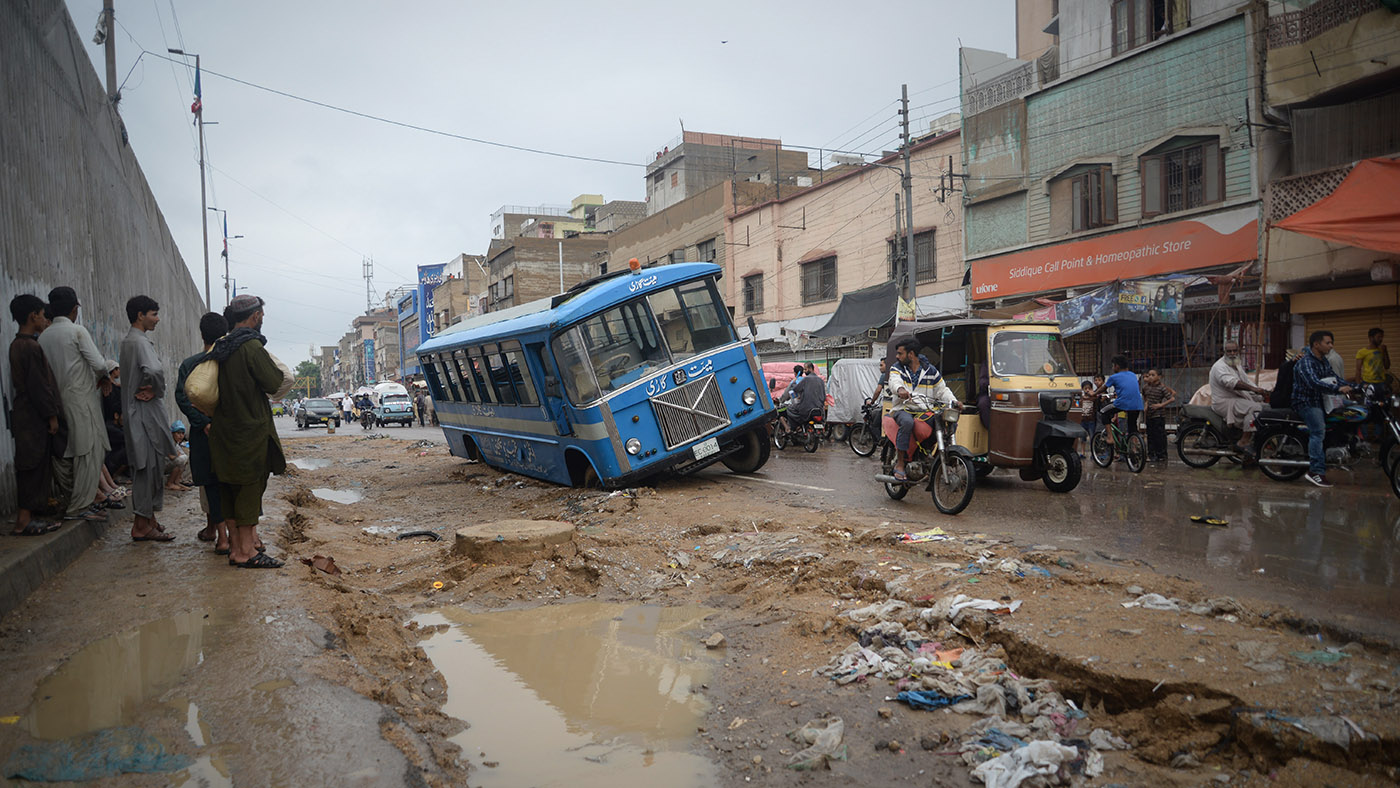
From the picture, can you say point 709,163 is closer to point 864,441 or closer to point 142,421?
point 864,441

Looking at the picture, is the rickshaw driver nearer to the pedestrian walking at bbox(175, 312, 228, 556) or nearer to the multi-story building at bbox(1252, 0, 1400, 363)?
the pedestrian walking at bbox(175, 312, 228, 556)

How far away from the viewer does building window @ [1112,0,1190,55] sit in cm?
A: 1792

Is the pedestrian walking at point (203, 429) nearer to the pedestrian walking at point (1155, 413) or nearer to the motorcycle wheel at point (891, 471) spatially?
the motorcycle wheel at point (891, 471)

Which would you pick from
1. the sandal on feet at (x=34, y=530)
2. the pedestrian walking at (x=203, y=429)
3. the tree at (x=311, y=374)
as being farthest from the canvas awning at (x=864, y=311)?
the tree at (x=311, y=374)

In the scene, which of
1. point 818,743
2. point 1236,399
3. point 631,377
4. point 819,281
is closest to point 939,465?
point 631,377

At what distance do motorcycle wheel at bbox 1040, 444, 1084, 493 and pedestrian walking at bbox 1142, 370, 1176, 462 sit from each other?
3066 mm

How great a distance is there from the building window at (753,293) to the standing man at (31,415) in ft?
88.7

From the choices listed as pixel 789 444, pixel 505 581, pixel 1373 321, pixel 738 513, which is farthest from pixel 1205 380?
pixel 505 581

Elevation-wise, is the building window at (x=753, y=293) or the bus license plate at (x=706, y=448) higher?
the building window at (x=753, y=293)

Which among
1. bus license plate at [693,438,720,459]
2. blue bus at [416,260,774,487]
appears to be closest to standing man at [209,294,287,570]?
blue bus at [416,260,774,487]

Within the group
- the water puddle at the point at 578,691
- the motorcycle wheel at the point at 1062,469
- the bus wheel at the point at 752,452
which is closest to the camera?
the water puddle at the point at 578,691

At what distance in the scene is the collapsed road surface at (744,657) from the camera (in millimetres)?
3230

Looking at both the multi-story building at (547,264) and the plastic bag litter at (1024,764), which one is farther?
the multi-story building at (547,264)

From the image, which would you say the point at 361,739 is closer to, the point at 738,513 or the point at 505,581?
the point at 505,581
